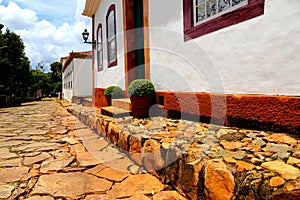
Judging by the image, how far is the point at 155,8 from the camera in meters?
4.14

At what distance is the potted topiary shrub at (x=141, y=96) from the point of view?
3.88m

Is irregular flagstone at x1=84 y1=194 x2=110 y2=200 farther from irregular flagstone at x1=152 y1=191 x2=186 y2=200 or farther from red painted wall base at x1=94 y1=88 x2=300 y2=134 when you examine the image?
red painted wall base at x1=94 y1=88 x2=300 y2=134

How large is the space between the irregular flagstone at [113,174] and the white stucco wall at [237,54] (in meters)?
1.55

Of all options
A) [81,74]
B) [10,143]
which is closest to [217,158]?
[10,143]

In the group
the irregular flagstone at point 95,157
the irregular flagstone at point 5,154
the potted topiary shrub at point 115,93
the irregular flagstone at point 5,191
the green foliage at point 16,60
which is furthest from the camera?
the green foliage at point 16,60

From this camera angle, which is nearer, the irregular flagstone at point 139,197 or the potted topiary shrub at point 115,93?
the irregular flagstone at point 139,197

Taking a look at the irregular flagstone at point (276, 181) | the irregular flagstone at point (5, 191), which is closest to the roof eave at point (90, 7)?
the irregular flagstone at point (5, 191)

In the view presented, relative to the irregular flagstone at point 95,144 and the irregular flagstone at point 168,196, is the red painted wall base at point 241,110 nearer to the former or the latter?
the irregular flagstone at point 168,196

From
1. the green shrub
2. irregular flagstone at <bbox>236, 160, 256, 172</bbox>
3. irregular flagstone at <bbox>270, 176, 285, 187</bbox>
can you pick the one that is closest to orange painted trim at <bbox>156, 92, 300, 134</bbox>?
irregular flagstone at <bbox>236, 160, 256, 172</bbox>

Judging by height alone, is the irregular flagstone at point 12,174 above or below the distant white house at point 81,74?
below

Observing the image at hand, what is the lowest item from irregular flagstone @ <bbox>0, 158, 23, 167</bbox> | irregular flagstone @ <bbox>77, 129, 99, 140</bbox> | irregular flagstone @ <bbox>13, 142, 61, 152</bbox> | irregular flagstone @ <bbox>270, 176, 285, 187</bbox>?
irregular flagstone @ <bbox>0, 158, 23, 167</bbox>

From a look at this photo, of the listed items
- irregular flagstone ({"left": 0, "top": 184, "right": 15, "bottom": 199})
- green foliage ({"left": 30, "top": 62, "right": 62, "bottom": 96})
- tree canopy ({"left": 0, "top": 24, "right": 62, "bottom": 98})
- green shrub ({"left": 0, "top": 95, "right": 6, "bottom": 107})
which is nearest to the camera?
irregular flagstone ({"left": 0, "top": 184, "right": 15, "bottom": 199})

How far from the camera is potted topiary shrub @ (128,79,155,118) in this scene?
12.7 ft

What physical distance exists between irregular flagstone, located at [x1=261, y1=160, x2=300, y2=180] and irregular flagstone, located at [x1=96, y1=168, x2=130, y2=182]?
1.62 meters
